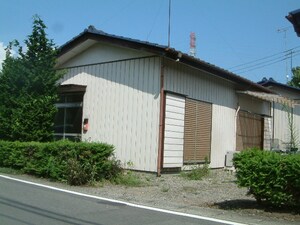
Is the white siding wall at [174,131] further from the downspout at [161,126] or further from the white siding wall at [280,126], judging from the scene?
the white siding wall at [280,126]

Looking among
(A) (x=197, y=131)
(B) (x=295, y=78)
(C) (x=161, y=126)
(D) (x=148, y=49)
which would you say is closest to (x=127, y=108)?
(C) (x=161, y=126)

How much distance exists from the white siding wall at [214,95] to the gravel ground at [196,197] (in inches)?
129

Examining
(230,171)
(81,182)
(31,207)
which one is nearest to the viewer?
(31,207)

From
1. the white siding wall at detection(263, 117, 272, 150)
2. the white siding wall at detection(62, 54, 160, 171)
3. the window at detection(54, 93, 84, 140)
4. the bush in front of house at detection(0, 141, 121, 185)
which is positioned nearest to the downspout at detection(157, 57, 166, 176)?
the white siding wall at detection(62, 54, 160, 171)

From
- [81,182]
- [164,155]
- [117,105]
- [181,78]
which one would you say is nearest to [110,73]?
[117,105]

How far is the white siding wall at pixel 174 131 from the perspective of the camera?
47.2ft

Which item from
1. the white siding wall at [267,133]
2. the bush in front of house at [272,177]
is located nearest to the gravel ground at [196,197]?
the bush in front of house at [272,177]

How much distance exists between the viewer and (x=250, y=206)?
908 centimetres

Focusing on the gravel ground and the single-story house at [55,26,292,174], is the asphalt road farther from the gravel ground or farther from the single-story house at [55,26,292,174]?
the single-story house at [55,26,292,174]

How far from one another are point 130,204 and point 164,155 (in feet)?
17.3

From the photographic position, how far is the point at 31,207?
8.12m

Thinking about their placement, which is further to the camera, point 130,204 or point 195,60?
point 195,60

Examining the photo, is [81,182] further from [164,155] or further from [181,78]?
[181,78]

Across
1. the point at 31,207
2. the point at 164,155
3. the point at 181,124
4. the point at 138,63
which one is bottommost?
the point at 31,207
